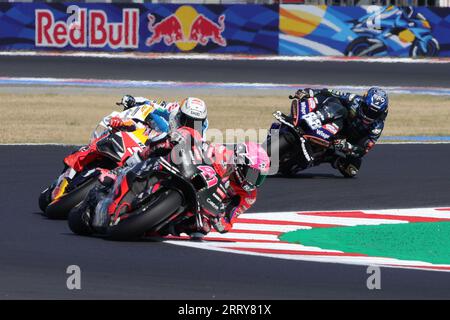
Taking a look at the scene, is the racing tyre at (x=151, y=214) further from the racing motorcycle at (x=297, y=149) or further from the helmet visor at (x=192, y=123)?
the racing motorcycle at (x=297, y=149)

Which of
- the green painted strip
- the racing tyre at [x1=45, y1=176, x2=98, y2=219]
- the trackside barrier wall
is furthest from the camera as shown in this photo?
the trackside barrier wall

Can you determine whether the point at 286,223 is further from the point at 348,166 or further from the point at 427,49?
the point at 427,49

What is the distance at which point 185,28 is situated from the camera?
1588 inches

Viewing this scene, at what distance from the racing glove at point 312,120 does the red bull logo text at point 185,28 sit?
22.1 meters

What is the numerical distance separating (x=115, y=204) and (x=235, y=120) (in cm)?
1445

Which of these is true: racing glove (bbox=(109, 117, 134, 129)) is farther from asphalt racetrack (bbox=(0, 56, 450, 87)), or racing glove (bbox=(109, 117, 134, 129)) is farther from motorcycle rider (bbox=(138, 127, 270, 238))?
asphalt racetrack (bbox=(0, 56, 450, 87))

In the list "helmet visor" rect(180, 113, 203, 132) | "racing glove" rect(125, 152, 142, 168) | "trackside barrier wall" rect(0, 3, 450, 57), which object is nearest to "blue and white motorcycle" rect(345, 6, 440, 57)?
"trackside barrier wall" rect(0, 3, 450, 57)

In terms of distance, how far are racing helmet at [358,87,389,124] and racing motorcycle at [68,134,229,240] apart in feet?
20.7

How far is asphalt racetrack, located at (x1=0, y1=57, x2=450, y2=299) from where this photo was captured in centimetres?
1015

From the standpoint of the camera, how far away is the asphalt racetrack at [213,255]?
10.1 meters

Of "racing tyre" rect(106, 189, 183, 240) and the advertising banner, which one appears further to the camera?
the advertising banner

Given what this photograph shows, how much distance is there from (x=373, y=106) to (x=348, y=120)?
1.70 feet

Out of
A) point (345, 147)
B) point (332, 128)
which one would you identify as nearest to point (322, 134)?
point (332, 128)
